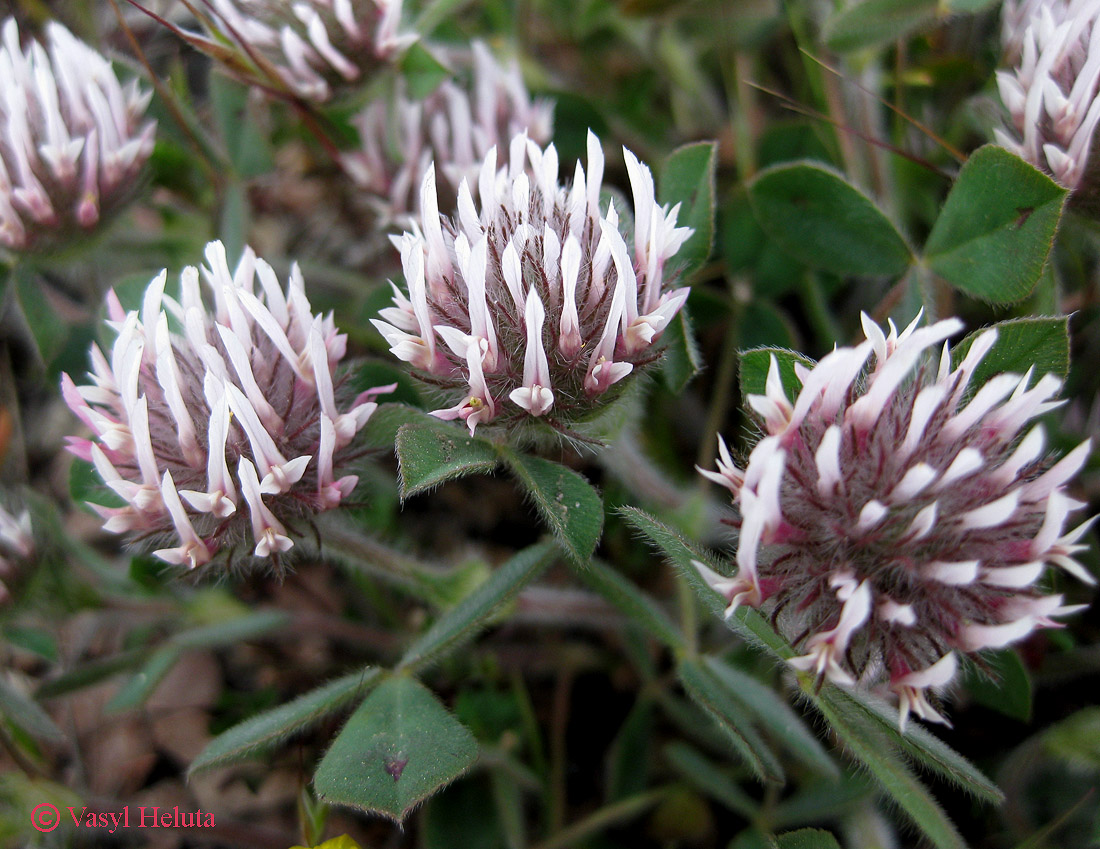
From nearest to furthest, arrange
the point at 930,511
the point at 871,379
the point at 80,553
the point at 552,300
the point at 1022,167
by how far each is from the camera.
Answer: the point at 930,511 < the point at 871,379 < the point at 552,300 < the point at 1022,167 < the point at 80,553

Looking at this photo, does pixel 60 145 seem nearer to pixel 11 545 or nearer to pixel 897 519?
pixel 11 545

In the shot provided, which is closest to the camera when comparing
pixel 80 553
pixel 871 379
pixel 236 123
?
pixel 871 379

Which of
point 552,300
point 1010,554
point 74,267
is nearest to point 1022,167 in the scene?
point 1010,554

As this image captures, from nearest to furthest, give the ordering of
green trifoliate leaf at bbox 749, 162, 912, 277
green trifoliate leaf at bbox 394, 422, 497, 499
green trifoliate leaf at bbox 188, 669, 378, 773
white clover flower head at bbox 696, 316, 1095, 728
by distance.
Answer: white clover flower head at bbox 696, 316, 1095, 728 < green trifoliate leaf at bbox 394, 422, 497, 499 < green trifoliate leaf at bbox 188, 669, 378, 773 < green trifoliate leaf at bbox 749, 162, 912, 277

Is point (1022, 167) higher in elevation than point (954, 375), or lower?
higher

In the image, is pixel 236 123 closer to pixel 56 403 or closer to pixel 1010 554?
pixel 56 403

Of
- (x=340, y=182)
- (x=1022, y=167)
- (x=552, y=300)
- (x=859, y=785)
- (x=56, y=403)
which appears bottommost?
(x=56, y=403)

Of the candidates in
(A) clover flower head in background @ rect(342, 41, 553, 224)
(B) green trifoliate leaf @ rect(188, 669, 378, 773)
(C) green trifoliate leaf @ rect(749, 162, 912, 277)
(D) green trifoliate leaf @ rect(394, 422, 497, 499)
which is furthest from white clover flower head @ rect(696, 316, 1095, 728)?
(A) clover flower head in background @ rect(342, 41, 553, 224)

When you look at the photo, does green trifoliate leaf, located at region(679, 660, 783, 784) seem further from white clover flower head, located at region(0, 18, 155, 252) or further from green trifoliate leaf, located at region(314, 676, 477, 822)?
white clover flower head, located at region(0, 18, 155, 252)
